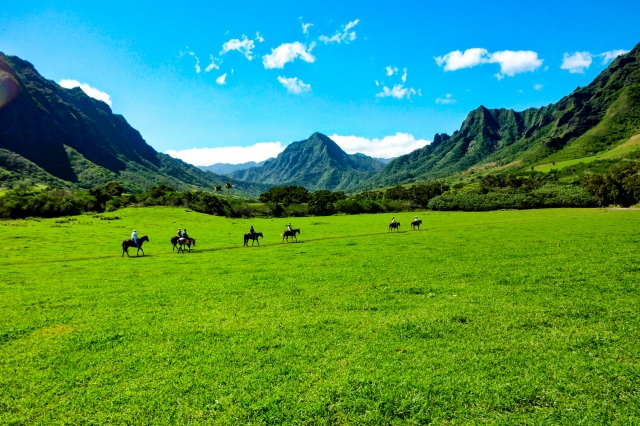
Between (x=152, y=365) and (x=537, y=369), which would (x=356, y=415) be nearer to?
(x=537, y=369)

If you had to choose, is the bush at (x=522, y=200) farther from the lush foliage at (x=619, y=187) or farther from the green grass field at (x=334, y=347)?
the green grass field at (x=334, y=347)

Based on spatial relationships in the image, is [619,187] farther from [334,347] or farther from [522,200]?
[334,347]

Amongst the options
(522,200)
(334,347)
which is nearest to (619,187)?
(522,200)

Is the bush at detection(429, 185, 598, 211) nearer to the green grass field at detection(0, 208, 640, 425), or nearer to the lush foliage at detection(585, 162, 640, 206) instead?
the lush foliage at detection(585, 162, 640, 206)

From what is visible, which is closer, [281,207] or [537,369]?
[537,369]

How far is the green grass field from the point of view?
8.80 m

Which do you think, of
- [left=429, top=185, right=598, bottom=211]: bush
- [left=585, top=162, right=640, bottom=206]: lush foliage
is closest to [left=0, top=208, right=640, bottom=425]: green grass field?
[left=585, top=162, right=640, bottom=206]: lush foliage

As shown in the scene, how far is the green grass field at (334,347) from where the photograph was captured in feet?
28.9

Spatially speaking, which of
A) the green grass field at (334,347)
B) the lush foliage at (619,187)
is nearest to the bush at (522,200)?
the lush foliage at (619,187)

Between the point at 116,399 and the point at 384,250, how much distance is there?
3029cm

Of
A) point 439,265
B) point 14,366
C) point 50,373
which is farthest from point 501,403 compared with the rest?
point 439,265

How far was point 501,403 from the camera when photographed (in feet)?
28.5

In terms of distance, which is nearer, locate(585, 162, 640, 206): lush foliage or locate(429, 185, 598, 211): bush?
locate(585, 162, 640, 206): lush foliage

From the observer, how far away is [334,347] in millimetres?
12180
